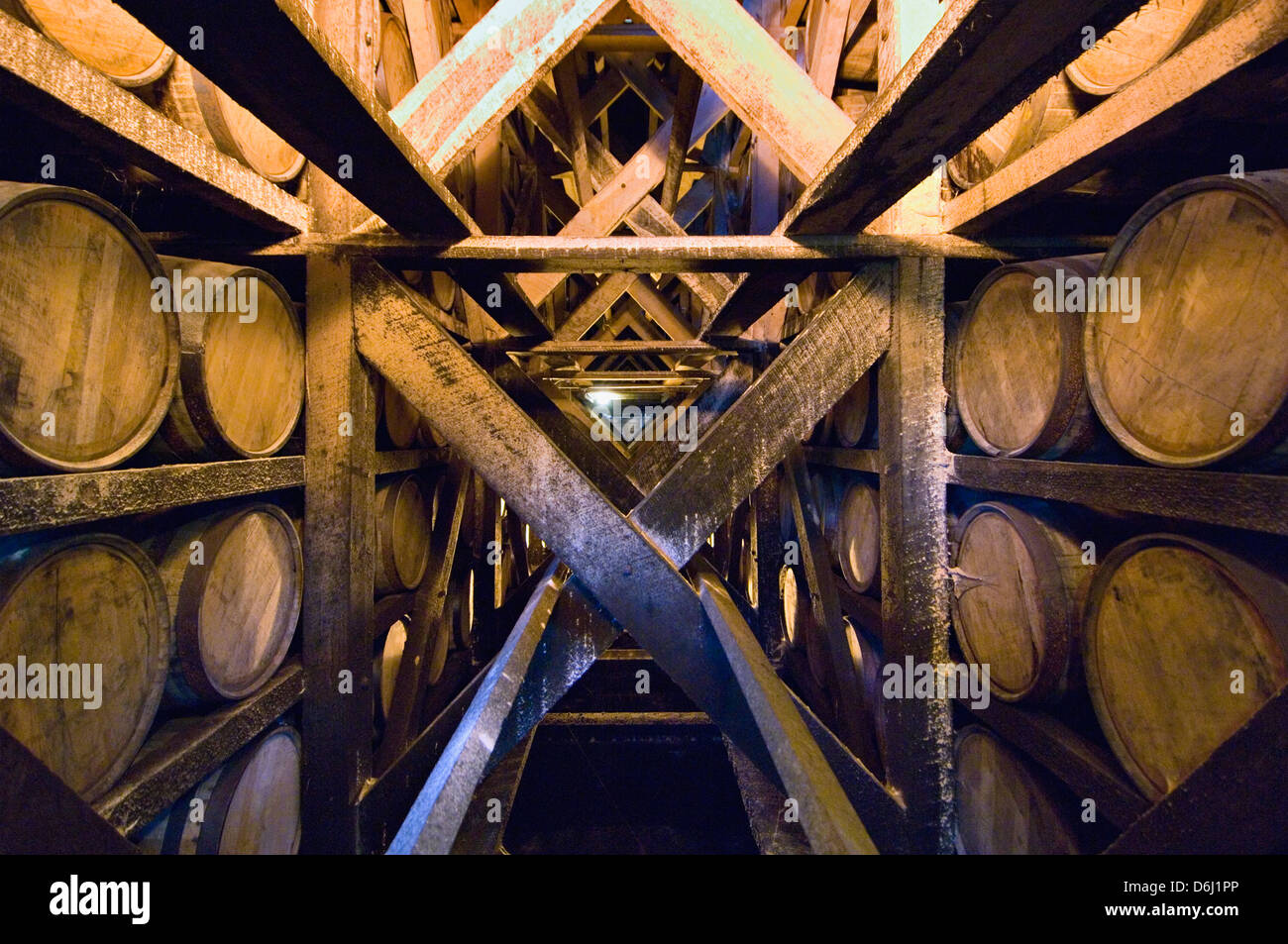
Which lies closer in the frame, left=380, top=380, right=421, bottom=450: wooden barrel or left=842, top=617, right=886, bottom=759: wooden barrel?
left=842, top=617, right=886, bottom=759: wooden barrel

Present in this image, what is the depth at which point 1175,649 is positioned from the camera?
1.55 m

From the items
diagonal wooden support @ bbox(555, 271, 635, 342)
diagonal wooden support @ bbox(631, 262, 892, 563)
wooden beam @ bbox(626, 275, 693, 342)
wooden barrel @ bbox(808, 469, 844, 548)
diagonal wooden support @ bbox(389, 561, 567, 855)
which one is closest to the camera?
diagonal wooden support @ bbox(389, 561, 567, 855)

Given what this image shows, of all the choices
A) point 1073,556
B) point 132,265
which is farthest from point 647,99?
point 1073,556

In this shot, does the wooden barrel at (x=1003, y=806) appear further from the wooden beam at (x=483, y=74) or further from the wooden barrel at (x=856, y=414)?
the wooden beam at (x=483, y=74)

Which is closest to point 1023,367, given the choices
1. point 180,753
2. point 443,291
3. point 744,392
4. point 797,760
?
point 744,392

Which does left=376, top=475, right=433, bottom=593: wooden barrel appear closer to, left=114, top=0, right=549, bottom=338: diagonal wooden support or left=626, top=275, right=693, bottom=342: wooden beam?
left=114, top=0, right=549, bottom=338: diagonal wooden support

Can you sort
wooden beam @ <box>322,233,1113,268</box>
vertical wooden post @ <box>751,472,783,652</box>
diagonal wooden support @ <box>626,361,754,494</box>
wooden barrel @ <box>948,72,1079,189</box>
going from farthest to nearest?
1. vertical wooden post @ <box>751,472,783,652</box>
2. diagonal wooden support @ <box>626,361,754,494</box>
3. wooden beam @ <box>322,233,1113,268</box>
4. wooden barrel @ <box>948,72,1079,189</box>

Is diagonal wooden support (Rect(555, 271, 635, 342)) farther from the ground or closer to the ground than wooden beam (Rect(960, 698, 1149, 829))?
farther from the ground

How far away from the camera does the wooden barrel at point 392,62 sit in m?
2.86

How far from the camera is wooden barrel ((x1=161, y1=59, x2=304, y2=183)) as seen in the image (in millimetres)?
1848

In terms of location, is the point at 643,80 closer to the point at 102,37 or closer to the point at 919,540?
the point at 102,37

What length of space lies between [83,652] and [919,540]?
291 centimetres

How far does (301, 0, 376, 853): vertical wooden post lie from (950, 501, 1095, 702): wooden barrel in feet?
8.71

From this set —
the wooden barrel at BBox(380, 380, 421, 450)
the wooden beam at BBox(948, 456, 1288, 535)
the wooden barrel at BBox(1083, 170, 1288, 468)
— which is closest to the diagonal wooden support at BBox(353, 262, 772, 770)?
the wooden barrel at BBox(380, 380, 421, 450)
